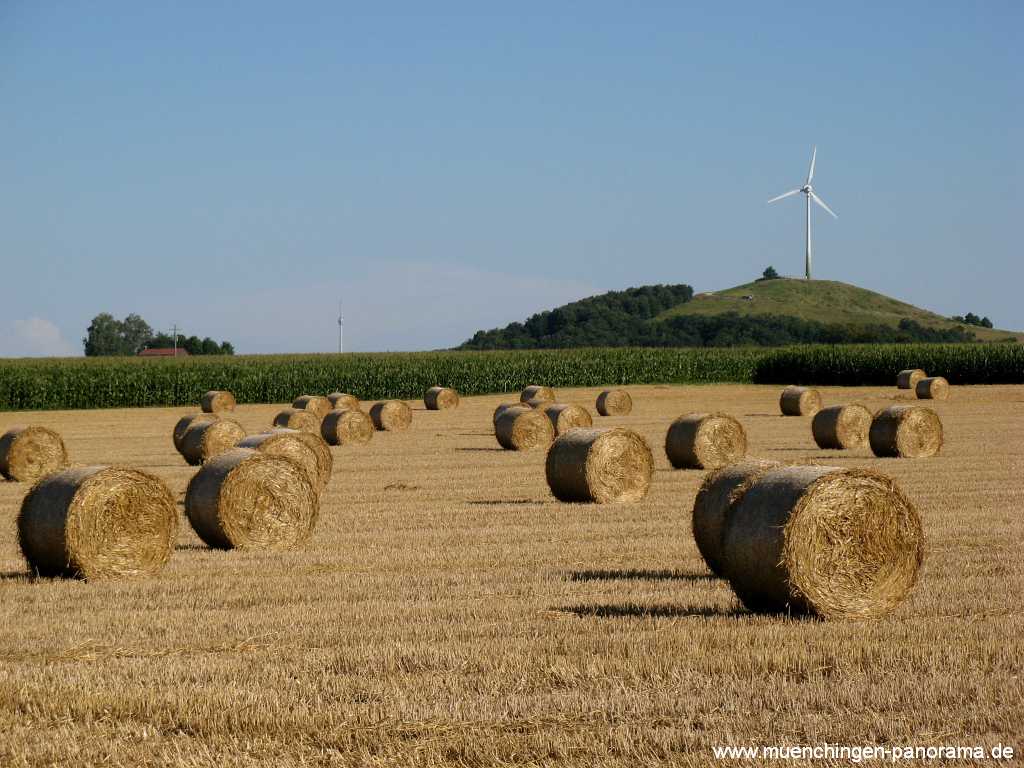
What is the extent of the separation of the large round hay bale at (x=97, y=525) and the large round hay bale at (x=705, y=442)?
14.7 metres

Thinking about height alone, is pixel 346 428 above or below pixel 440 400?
below

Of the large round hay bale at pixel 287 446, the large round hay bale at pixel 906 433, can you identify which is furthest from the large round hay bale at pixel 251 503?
the large round hay bale at pixel 906 433

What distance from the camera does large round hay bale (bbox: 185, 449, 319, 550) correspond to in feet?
56.9

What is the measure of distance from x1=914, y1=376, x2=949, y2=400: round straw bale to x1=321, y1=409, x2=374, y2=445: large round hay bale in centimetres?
2873

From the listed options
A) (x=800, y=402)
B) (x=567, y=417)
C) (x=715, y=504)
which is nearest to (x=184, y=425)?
(x=567, y=417)

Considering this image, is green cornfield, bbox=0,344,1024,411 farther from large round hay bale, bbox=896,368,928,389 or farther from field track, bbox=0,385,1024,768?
field track, bbox=0,385,1024,768

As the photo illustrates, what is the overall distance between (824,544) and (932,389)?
4888 centimetres

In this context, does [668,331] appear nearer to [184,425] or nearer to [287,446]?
[184,425]

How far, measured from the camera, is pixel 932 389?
192 ft

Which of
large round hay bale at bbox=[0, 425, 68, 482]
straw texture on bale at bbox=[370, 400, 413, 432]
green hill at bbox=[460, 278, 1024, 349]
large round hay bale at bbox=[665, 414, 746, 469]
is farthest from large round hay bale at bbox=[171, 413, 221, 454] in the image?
green hill at bbox=[460, 278, 1024, 349]

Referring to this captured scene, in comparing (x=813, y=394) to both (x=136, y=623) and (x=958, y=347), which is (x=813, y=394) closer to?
(x=958, y=347)

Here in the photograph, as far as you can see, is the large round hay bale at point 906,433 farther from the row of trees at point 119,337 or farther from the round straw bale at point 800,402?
the row of trees at point 119,337

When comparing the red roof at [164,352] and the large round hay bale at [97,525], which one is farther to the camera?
the red roof at [164,352]

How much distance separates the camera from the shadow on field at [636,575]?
14.2m
